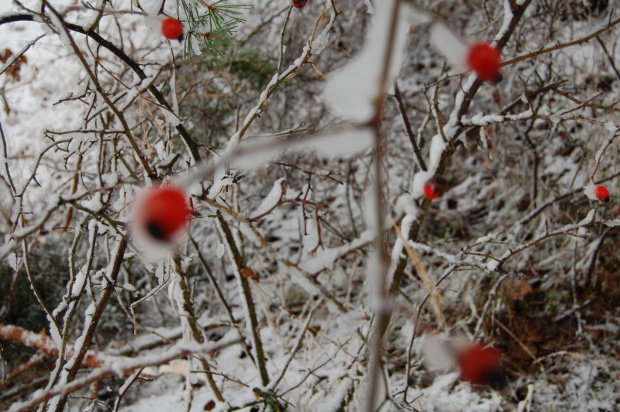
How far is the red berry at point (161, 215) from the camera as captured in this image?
43cm

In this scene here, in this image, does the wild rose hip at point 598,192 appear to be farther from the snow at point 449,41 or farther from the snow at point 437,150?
the snow at point 449,41

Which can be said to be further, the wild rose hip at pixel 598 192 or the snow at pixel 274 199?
the wild rose hip at pixel 598 192

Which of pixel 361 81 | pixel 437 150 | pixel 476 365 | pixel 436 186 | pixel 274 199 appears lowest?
pixel 476 365

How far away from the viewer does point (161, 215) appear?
1.42 ft

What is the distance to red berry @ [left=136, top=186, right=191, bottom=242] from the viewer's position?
1.42 ft

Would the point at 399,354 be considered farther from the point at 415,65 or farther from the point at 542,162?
the point at 415,65

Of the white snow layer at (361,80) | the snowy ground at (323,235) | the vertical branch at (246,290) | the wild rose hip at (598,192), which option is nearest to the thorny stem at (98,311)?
the snowy ground at (323,235)

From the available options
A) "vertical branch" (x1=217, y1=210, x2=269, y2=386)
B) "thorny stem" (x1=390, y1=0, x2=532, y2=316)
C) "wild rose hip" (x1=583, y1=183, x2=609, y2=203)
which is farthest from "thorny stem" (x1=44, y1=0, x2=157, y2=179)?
"wild rose hip" (x1=583, y1=183, x2=609, y2=203)

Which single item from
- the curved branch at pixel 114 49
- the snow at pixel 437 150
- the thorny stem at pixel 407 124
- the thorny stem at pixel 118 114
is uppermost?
the thorny stem at pixel 407 124

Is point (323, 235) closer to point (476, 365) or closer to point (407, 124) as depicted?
point (407, 124)

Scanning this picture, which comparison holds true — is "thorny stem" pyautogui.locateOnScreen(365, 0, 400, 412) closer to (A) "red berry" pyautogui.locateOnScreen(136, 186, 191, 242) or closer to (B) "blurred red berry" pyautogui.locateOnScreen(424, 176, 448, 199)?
(A) "red berry" pyautogui.locateOnScreen(136, 186, 191, 242)

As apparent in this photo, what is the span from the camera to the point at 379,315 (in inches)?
14.3

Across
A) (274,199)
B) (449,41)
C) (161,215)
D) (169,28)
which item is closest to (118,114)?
(169,28)

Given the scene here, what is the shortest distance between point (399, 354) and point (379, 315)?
181 cm
